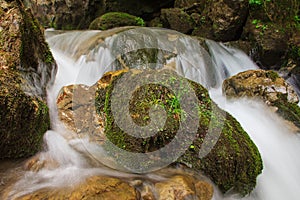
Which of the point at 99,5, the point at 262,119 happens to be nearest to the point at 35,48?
the point at 262,119

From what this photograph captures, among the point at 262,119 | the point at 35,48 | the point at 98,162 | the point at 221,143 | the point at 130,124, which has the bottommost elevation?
the point at 262,119

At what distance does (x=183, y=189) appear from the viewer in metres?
2.29

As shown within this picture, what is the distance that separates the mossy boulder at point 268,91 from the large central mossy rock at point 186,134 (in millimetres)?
1890

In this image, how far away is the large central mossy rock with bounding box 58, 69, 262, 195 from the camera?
266 centimetres

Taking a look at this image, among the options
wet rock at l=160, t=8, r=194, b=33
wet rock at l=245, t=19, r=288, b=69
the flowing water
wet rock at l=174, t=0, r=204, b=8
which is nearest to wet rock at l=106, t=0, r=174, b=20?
wet rock at l=174, t=0, r=204, b=8

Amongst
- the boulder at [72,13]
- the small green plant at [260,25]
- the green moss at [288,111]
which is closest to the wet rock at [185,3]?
the small green plant at [260,25]

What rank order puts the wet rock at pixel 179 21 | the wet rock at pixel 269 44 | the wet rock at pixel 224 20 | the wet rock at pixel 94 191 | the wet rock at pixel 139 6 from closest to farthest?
1. the wet rock at pixel 94 191
2. the wet rock at pixel 269 44
3. the wet rock at pixel 224 20
4. the wet rock at pixel 179 21
5. the wet rock at pixel 139 6

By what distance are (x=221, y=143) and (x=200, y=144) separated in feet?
0.82

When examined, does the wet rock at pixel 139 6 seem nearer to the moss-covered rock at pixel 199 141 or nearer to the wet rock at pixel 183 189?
the moss-covered rock at pixel 199 141

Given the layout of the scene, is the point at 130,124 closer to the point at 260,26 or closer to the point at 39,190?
the point at 39,190

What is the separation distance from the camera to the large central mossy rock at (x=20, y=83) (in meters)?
2.27

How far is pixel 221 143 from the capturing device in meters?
2.82

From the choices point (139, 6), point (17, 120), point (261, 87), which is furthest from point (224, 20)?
point (17, 120)

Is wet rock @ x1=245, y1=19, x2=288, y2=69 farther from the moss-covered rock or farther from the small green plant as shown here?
the moss-covered rock
